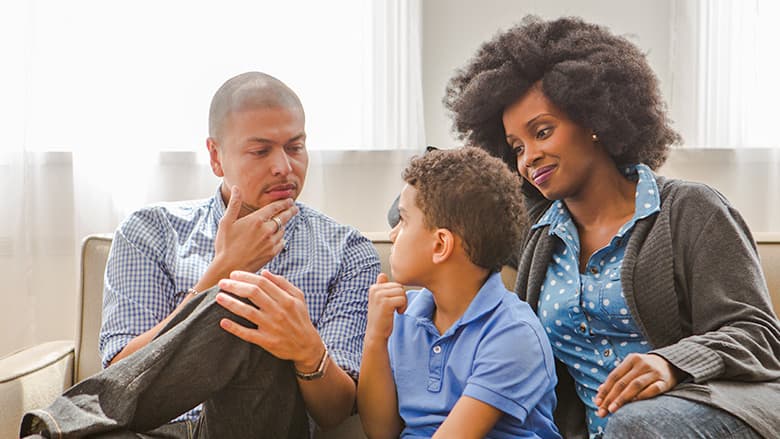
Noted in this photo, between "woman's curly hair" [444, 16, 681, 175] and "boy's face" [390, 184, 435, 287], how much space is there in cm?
38

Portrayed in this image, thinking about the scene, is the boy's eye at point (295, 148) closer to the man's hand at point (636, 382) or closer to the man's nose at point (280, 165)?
the man's nose at point (280, 165)

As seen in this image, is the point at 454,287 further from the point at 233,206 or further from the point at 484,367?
the point at 233,206

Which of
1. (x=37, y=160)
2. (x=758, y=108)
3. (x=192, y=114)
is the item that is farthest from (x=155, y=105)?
(x=758, y=108)

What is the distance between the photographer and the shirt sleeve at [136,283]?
1721 mm

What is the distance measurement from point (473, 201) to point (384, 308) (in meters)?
0.25

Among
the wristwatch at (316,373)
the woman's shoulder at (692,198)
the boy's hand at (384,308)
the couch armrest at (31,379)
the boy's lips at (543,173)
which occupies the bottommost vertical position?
the couch armrest at (31,379)

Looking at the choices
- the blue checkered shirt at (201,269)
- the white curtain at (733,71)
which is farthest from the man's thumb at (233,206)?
the white curtain at (733,71)

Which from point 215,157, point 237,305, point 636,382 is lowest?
point 636,382

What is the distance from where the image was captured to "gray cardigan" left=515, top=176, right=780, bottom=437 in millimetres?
1358

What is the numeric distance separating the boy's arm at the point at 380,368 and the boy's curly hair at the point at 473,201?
157mm

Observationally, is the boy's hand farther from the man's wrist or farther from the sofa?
the sofa

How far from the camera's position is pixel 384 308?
1551 millimetres

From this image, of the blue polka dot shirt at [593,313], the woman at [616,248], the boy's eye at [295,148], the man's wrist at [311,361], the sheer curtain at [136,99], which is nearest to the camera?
the woman at [616,248]

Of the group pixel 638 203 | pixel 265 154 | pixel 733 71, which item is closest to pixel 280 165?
pixel 265 154
